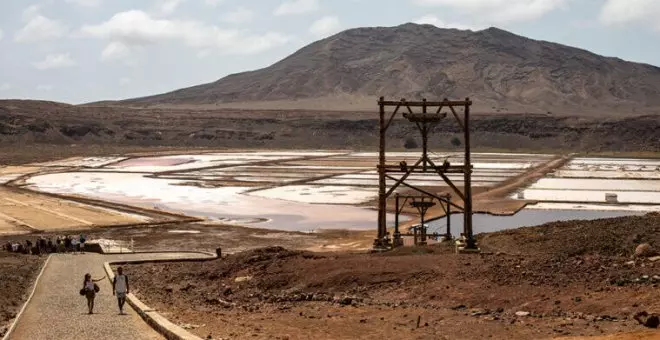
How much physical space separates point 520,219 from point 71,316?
34692mm

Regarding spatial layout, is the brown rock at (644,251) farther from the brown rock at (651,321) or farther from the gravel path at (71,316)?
the gravel path at (71,316)

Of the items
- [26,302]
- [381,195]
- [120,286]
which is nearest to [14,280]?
[26,302]

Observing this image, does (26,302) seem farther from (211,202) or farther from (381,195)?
(211,202)

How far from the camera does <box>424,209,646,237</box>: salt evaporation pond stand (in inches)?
1693

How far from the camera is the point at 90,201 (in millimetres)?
56906

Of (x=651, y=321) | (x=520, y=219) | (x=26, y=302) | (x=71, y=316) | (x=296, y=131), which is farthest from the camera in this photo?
(x=296, y=131)

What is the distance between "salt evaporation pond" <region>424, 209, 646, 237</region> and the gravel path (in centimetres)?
2229

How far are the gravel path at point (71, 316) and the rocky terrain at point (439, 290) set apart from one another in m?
0.84

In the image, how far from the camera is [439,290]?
16.2 m

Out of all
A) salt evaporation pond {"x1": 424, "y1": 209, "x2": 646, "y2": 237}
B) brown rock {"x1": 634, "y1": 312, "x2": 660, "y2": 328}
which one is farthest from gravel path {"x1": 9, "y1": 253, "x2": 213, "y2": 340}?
salt evaporation pond {"x1": 424, "y1": 209, "x2": 646, "y2": 237}

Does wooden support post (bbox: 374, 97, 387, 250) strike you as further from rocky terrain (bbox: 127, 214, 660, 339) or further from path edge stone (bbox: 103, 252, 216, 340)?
path edge stone (bbox: 103, 252, 216, 340)

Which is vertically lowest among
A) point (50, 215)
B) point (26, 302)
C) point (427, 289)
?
point (50, 215)

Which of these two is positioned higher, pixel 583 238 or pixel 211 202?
pixel 583 238

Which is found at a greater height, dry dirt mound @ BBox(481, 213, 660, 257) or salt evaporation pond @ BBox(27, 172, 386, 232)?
dry dirt mound @ BBox(481, 213, 660, 257)
